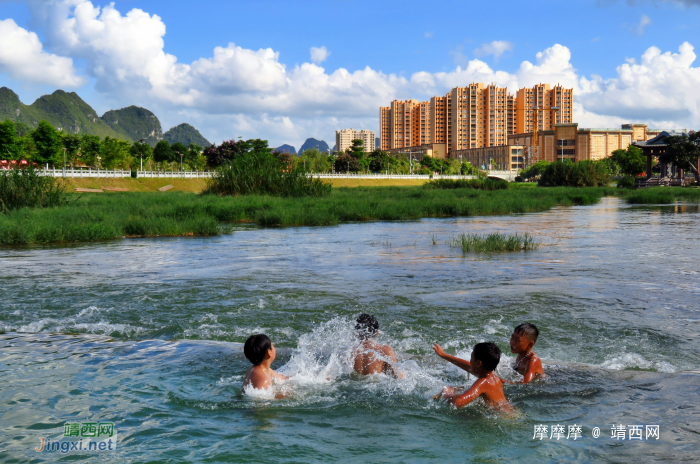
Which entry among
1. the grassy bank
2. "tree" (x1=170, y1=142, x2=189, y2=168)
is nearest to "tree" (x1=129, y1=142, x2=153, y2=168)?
"tree" (x1=170, y1=142, x2=189, y2=168)

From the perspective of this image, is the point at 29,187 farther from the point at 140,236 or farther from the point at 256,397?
the point at 256,397

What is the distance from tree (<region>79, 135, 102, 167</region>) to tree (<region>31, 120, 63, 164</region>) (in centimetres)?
1096

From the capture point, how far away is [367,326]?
21.2ft

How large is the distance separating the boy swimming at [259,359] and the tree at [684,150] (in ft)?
233

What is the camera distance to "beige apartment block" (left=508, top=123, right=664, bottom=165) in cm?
16000

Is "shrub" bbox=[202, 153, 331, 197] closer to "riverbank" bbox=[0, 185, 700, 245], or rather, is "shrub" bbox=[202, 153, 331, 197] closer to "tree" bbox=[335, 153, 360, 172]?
"riverbank" bbox=[0, 185, 700, 245]

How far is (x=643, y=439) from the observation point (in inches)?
193

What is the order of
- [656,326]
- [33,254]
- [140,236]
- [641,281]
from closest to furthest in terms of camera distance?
1. [656,326]
2. [641,281]
3. [33,254]
4. [140,236]

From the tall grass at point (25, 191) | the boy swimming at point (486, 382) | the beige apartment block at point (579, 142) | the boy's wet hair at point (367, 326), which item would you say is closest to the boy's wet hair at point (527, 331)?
the boy swimming at point (486, 382)

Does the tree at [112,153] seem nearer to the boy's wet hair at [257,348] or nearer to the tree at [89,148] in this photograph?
the tree at [89,148]

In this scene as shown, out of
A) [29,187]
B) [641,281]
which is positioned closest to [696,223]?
[641,281]

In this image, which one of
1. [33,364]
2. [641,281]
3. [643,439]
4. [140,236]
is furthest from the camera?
[140,236]

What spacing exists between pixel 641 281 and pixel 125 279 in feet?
37.2

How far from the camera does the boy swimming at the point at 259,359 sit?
5742mm
